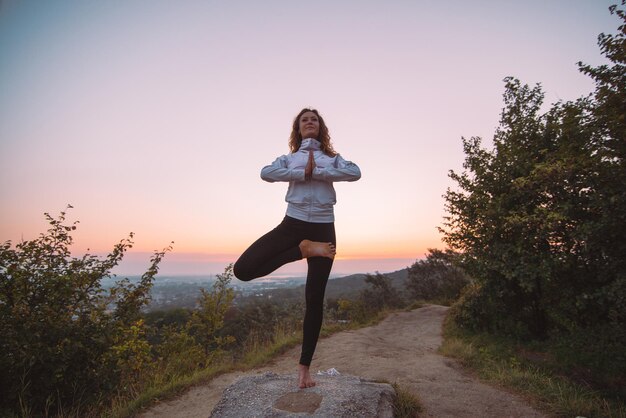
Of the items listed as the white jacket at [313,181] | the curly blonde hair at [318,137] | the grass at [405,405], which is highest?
the curly blonde hair at [318,137]

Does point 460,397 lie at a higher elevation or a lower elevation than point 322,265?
lower

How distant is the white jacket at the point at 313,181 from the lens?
3.31 meters

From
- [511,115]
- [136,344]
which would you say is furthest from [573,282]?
[136,344]

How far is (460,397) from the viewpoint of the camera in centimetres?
436

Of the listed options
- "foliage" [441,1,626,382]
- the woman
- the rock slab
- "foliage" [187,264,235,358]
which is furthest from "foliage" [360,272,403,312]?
the woman

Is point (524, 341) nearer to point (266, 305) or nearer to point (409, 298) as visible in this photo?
point (409, 298)

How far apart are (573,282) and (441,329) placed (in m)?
4.95

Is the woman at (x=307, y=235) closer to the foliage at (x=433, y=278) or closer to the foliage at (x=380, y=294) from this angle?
the foliage at (x=380, y=294)

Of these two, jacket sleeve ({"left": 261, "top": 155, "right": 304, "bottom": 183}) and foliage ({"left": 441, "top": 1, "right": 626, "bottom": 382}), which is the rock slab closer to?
jacket sleeve ({"left": 261, "top": 155, "right": 304, "bottom": 183})

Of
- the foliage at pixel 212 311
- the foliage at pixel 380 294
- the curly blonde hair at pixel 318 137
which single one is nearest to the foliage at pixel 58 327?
the foliage at pixel 212 311

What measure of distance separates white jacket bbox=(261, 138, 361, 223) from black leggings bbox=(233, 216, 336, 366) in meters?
0.11

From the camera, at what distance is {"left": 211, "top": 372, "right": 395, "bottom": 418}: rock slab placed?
2.96 m

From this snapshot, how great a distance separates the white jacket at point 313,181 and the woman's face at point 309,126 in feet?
1.04

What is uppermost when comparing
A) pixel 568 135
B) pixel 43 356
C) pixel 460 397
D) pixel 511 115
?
pixel 511 115
